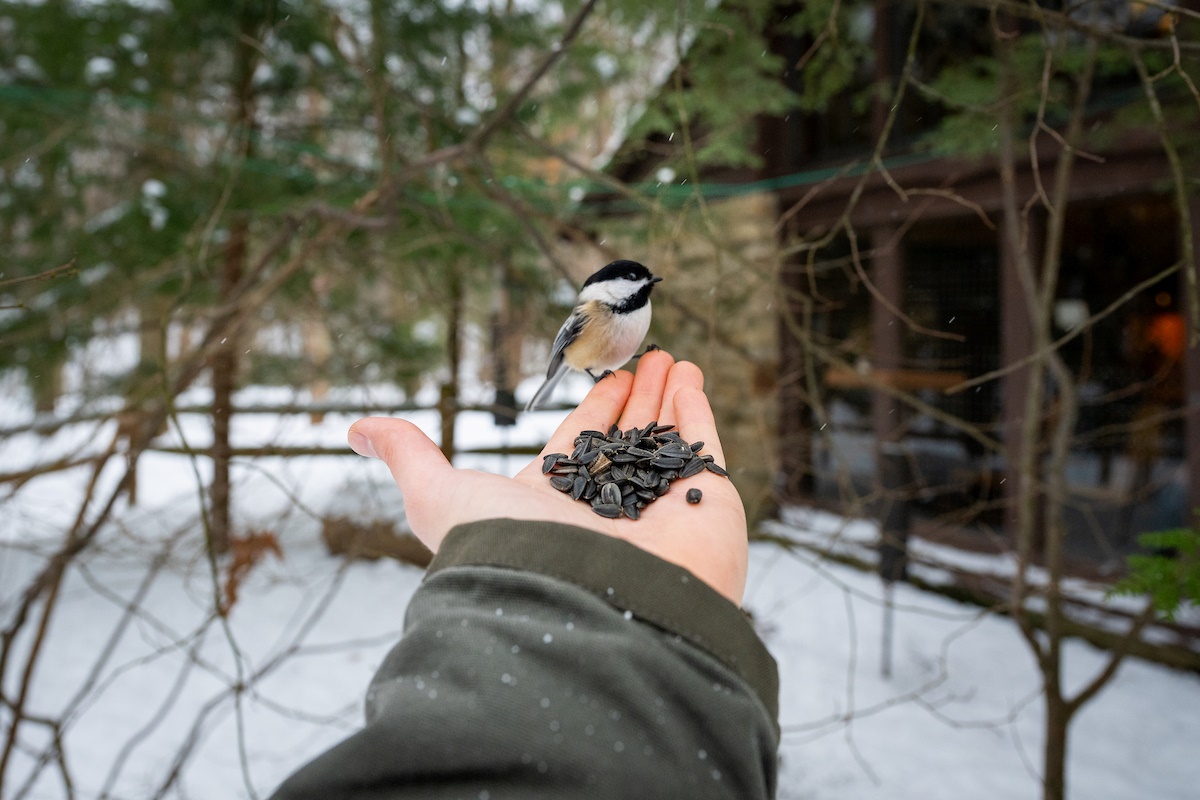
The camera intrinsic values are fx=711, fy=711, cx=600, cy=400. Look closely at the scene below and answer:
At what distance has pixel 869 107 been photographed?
4.11 metres

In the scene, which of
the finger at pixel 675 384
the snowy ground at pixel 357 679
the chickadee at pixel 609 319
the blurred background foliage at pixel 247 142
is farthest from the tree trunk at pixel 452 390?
the finger at pixel 675 384

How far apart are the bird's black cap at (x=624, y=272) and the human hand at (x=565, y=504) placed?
220 millimetres

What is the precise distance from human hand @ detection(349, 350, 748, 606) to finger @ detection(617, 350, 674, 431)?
8 cm

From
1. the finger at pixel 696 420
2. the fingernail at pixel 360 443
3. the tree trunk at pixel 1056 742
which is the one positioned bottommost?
the tree trunk at pixel 1056 742

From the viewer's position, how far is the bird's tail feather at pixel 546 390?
1273mm

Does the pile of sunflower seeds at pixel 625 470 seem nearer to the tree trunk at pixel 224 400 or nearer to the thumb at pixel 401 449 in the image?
the thumb at pixel 401 449

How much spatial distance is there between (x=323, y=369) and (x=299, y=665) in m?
1.44

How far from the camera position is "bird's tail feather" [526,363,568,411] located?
1.27m

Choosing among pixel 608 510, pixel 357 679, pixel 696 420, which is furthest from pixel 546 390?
pixel 357 679

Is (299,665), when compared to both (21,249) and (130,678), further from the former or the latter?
(21,249)

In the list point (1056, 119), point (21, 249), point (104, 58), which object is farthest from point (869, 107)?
point (21, 249)

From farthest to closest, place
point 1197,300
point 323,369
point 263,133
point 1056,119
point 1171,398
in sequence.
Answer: point 263,133 → point 1171,398 → point 1056,119 → point 323,369 → point 1197,300

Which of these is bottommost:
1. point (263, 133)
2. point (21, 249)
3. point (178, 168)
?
point (21, 249)

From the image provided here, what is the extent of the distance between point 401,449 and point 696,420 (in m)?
0.41
